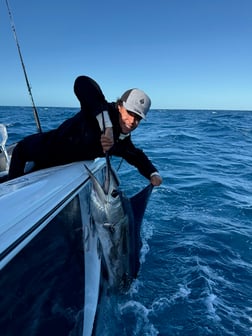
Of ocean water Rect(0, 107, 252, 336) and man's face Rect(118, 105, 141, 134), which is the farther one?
ocean water Rect(0, 107, 252, 336)

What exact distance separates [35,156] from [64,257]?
4.47ft

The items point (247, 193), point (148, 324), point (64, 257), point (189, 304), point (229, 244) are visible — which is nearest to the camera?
point (64, 257)

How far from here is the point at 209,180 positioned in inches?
301

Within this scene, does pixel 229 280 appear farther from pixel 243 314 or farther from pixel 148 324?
pixel 148 324

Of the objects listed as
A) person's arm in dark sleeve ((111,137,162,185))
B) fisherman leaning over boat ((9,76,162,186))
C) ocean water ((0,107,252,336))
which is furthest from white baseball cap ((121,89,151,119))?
ocean water ((0,107,252,336))

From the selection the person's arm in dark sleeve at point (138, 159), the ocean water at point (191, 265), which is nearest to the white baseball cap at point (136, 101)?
the person's arm in dark sleeve at point (138, 159)

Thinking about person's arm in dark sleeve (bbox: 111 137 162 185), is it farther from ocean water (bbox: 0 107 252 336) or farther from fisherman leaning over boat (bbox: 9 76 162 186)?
ocean water (bbox: 0 107 252 336)

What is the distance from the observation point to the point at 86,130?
8.79ft

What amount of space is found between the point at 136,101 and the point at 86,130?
0.52 metres

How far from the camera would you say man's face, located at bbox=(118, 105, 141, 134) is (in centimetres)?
261

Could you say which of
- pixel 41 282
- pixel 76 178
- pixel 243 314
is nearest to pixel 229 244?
pixel 243 314

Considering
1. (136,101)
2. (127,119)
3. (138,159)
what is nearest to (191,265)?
(138,159)

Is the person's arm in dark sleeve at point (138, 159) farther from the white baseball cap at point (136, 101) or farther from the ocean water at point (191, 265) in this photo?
the ocean water at point (191, 265)

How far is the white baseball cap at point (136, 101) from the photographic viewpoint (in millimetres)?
2523
